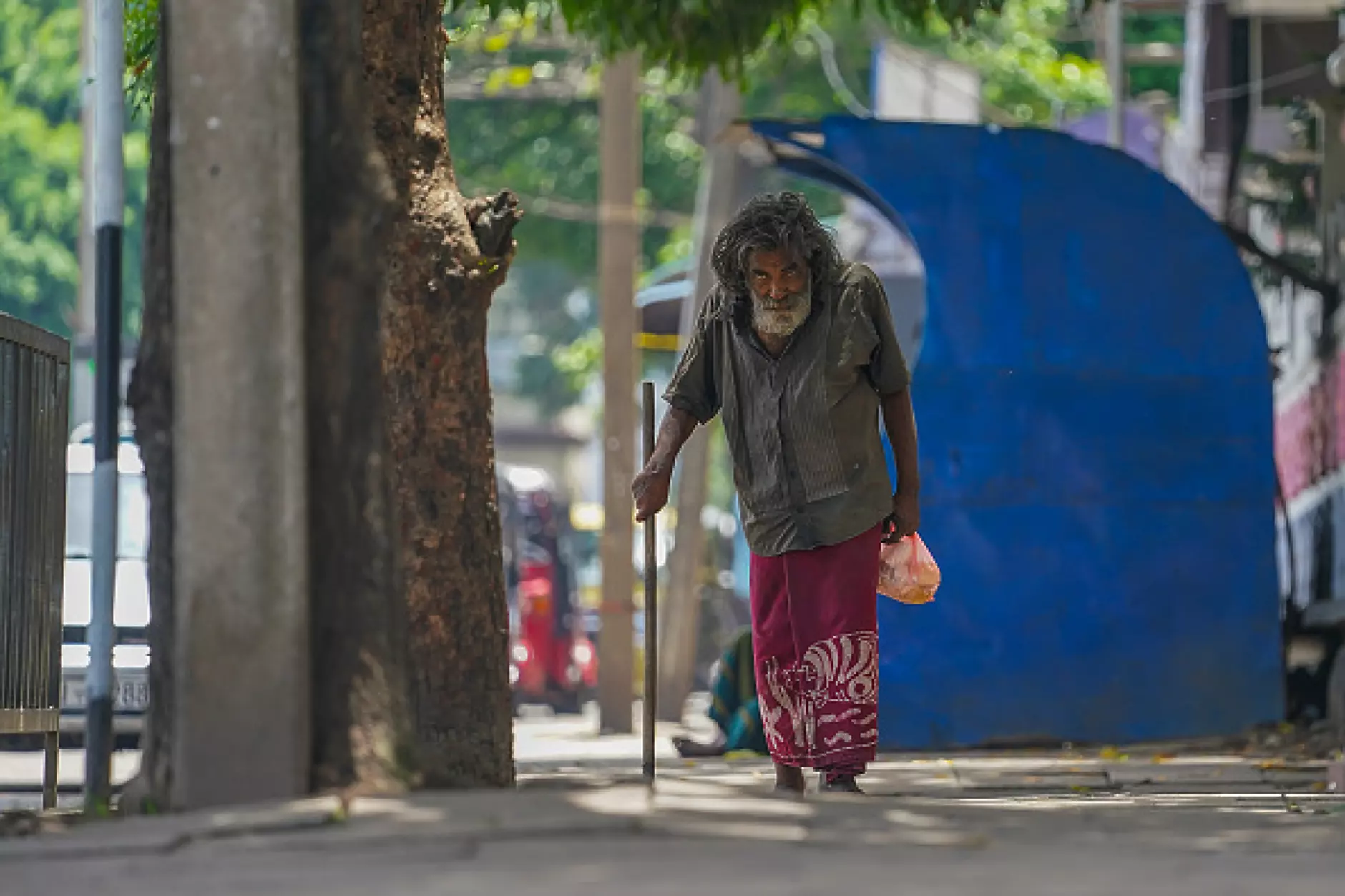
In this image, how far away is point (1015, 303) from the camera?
37.2 feet

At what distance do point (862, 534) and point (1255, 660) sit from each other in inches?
182

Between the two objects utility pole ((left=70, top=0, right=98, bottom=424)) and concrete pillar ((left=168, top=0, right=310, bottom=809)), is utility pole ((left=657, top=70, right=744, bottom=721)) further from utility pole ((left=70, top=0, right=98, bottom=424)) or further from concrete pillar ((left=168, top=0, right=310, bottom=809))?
concrete pillar ((left=168, top=0, right=310, bottom=809))

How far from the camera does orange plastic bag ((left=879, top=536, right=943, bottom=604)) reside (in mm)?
7457

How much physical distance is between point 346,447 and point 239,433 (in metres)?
0.25

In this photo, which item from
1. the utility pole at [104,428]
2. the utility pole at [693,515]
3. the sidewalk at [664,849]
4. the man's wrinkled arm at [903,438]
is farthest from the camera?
the utility pole at [693,515]

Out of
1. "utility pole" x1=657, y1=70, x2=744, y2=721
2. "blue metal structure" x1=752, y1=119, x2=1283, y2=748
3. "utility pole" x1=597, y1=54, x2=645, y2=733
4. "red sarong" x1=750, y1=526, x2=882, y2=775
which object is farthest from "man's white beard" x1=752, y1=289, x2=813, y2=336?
"utility pole" x1=657, y1=70, x2=744, y2=721

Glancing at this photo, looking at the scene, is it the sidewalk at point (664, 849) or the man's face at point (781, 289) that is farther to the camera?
the man's face at point (781, 289)

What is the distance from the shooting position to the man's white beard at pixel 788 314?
7.27 meters

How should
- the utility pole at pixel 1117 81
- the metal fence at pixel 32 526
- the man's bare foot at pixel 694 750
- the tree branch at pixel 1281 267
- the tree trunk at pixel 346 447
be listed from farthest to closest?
the utility pole at pixel 1117 81
the tree branch at pixel 1281 267
the man's bare foot at pixel 694 750
the metal fence at pixel 32 526
the tree trunk at pixel 346 447

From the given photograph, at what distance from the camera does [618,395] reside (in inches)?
632

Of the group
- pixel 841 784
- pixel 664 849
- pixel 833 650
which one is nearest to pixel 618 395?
pixel 833 650

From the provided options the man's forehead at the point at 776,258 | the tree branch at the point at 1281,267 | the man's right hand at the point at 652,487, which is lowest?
the man's right hand at the point at 652,487

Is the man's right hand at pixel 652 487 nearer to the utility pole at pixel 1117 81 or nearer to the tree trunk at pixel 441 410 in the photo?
the tree trunk at pixel 441 410

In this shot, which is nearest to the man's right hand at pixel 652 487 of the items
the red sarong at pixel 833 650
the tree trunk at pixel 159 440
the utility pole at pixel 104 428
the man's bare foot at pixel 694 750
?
the red sarong at pixel 833 650
